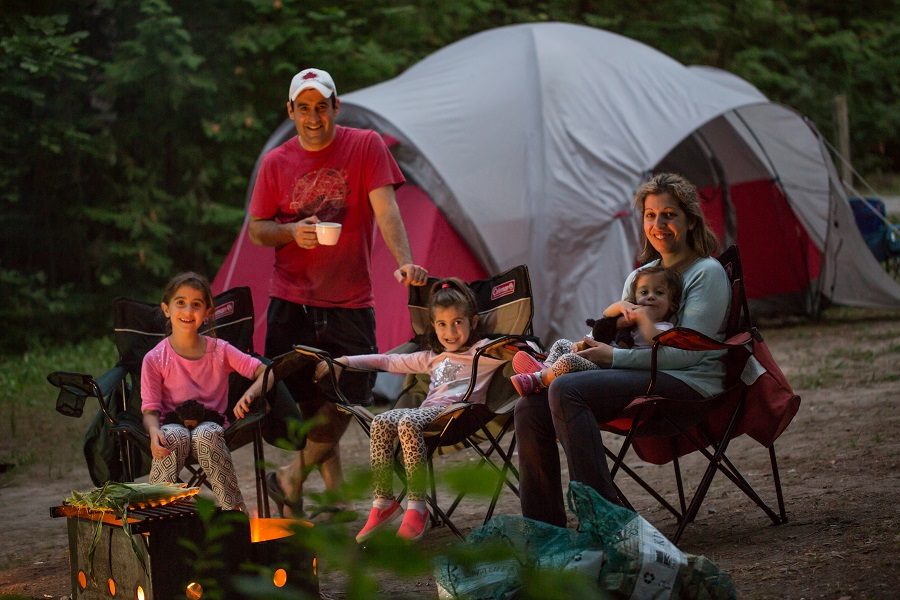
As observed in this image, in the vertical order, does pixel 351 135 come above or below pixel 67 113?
below

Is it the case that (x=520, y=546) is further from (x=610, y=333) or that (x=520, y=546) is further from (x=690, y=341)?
(x=610, y=333)

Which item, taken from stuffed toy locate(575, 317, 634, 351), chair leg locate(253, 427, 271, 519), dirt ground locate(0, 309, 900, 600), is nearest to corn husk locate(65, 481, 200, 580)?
dirt ground locate(0, 309, 900, 600)

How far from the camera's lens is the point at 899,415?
5.06 m

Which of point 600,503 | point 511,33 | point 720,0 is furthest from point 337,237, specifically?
point 720,0

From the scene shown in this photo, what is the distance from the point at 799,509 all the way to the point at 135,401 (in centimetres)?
215

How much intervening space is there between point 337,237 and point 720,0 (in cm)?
1323

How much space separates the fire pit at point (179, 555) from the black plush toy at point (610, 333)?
1.15m

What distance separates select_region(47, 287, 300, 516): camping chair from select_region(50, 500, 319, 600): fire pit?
0.74 m

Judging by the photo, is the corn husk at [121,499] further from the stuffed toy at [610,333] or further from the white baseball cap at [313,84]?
the white baseball cap at [313,84]

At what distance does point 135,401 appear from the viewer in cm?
403

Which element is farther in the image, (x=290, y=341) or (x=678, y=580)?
(x=290, y=341)

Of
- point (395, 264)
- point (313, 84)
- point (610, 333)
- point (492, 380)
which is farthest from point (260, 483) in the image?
point (395, 264)

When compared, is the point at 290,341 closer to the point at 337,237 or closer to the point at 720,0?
the point at 337,237

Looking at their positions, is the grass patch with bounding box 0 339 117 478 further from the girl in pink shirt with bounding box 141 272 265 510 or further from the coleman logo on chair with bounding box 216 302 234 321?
the girl in pink shirt with bounding box 141 272 265 510
